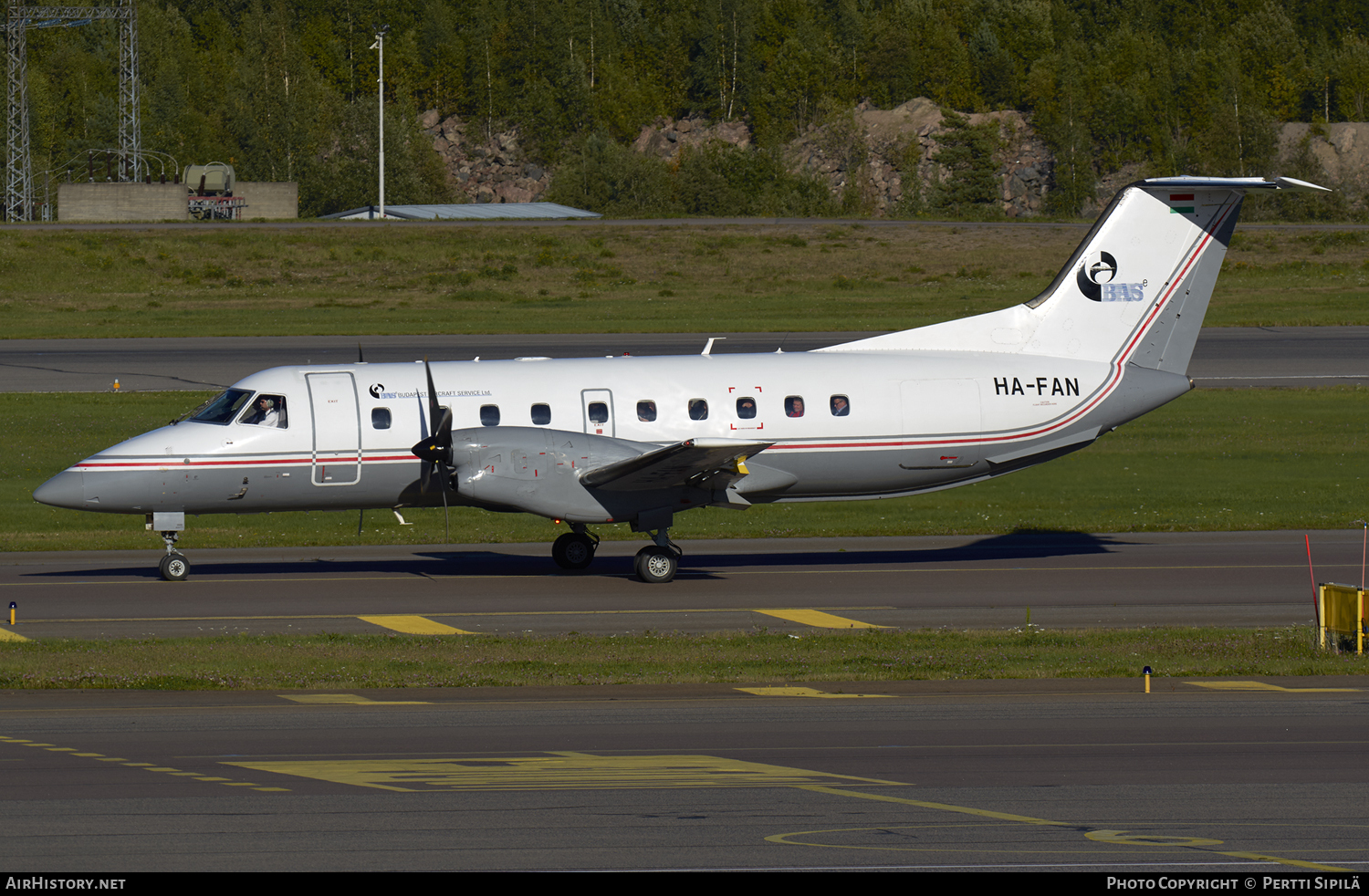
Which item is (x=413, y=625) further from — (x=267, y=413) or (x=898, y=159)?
(x=898, y=159)

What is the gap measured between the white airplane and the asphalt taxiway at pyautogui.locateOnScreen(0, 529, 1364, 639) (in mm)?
1144

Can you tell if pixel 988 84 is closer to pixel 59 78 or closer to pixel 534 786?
pixel 59 78

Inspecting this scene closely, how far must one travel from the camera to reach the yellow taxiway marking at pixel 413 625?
18.5 metres

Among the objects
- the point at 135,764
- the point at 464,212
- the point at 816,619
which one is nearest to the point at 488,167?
the point at 464,212

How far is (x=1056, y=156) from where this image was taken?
122 m

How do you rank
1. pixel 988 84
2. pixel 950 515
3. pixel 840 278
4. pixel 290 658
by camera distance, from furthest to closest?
pixel 988 84 → pixel 840 278 → pixel 950 515 → pixel 290 658

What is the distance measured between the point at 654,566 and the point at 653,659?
5.40 meters

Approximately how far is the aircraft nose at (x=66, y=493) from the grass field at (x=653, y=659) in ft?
13.7

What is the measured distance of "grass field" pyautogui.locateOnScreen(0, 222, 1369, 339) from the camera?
60812mm

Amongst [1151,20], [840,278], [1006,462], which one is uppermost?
[1151,20]

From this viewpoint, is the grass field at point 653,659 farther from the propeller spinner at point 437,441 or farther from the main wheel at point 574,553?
the main wheel at point 574,553
